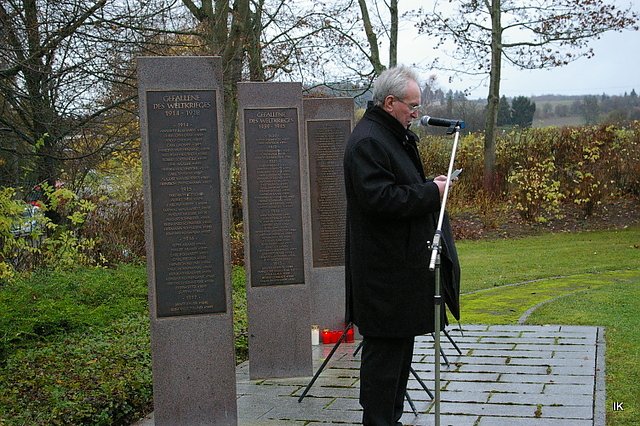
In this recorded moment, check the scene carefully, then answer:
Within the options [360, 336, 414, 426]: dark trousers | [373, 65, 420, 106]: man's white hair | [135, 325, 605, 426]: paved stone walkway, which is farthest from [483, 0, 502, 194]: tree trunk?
[360, 336, 414, 426]: dark trousers

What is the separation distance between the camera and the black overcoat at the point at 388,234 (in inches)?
190

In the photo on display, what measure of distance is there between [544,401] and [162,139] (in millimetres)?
3228

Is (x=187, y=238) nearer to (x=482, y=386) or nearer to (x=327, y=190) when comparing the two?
(x=482, y=386)

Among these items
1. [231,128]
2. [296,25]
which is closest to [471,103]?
[296,25]

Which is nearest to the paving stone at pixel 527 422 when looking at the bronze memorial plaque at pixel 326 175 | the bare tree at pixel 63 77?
the bronze memorial plaque at pixel 326 175

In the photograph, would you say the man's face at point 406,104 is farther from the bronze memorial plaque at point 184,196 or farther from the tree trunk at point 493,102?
the tree trunk at point 493,102

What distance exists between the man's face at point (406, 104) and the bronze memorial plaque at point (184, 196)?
50.4 inches

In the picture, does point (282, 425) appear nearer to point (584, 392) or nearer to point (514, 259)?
point (584, 392)

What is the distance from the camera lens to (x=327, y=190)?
28.7ft

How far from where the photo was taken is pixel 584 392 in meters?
6.30

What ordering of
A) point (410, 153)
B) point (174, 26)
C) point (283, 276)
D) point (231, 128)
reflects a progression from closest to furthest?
point (410, 153)
point (283, 276)
point (174, 26)
point (231, 128)

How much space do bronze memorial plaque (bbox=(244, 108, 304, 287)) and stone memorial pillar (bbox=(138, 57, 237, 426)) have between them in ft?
5.03

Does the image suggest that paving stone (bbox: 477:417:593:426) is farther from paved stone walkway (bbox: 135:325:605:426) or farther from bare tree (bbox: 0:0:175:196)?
bare tree (bbox: 0:0:175:196)

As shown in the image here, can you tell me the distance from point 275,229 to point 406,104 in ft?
8.54
